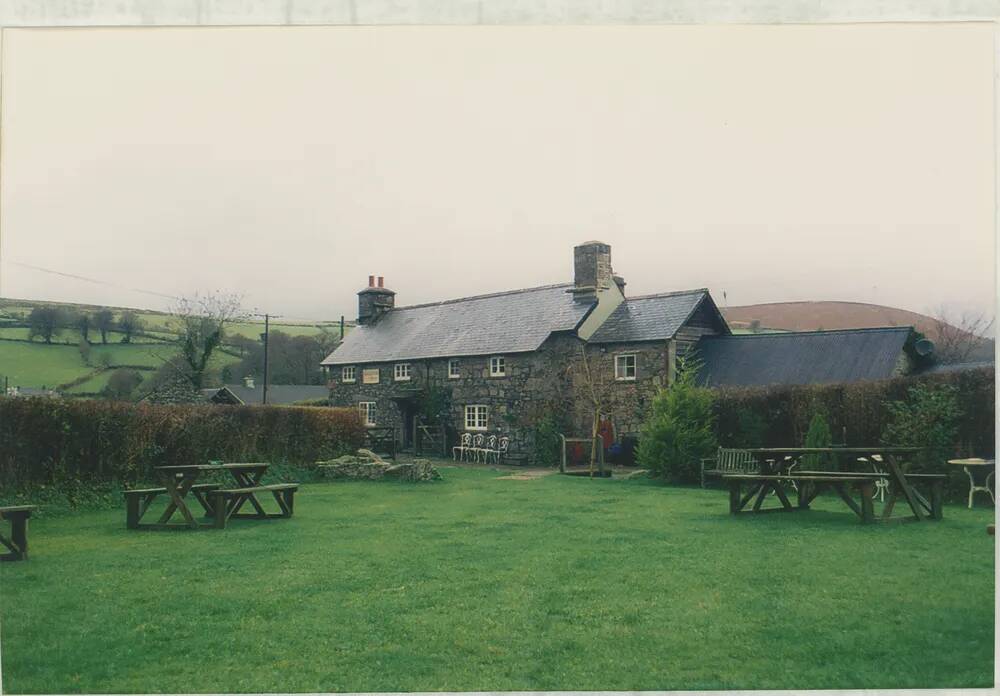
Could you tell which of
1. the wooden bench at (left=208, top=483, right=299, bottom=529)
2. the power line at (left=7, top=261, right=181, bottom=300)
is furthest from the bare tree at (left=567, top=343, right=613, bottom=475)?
the power line at (left=7, top=261, right=181, bottom=300)

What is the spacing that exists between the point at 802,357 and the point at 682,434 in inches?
221

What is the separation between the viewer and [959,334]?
17.6 meters

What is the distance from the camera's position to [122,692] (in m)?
6.21

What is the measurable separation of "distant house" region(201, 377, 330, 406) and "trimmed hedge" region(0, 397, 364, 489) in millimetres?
18075

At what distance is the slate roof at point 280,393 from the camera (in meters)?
40.5

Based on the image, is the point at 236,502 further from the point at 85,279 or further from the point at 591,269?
the point at 591,269

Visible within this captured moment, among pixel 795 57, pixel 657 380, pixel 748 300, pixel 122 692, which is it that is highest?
pixel 795 57

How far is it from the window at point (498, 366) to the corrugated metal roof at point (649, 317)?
3.04 meters

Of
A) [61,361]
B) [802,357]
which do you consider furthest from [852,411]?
[61,361]

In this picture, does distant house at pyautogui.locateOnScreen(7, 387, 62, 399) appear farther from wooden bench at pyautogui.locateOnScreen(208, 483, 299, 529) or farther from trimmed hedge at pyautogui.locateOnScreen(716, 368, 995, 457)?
trimmed hedge at pyautogui.locateOnScreen(716, 368, 995, 457)

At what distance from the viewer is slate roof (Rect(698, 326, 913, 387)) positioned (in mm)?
20031

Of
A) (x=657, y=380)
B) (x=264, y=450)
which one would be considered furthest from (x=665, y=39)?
(x=657, y=380)

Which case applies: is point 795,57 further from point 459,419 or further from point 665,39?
point 459,419

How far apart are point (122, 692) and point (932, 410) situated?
43.8ft
